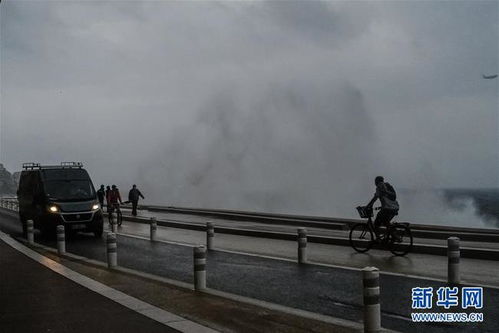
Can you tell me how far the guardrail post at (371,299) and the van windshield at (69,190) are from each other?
52.0ft

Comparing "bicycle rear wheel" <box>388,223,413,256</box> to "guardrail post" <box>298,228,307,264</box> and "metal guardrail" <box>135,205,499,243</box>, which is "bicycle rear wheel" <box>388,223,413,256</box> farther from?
"metal guardrail" <box>135,205,499,243</box>

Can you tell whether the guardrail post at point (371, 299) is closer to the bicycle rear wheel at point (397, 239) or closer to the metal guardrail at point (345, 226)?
the bicycle rear wheel at point (397, 239)

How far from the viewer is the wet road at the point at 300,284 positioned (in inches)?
292

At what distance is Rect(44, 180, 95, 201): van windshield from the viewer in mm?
20094

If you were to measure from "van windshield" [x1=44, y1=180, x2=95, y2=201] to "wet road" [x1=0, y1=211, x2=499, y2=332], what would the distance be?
529 centimetres

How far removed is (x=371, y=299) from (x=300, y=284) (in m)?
3.91

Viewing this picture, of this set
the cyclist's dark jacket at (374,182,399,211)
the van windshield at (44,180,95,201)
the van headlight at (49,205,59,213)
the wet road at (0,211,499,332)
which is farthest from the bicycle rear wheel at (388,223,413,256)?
the van headlight at (49,205,59,213)

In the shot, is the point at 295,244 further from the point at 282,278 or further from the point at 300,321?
the point at 300,321

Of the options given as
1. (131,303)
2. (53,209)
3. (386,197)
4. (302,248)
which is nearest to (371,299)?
(131,303)

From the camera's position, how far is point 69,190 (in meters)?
20.5

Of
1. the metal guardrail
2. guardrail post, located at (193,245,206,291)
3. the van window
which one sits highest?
the van window

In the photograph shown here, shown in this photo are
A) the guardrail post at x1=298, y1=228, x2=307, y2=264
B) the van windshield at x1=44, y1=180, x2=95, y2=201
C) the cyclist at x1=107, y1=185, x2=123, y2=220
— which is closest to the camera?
the guardrail post at x1=298, y1=228, x2=307, y2=264

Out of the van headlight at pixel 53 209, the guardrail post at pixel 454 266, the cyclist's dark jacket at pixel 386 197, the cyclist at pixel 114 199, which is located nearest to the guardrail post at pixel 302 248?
the cyclist's dark jacket at pixel 386 197

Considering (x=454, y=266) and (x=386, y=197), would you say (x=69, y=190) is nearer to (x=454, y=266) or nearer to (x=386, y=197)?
(x=386, y=197)
